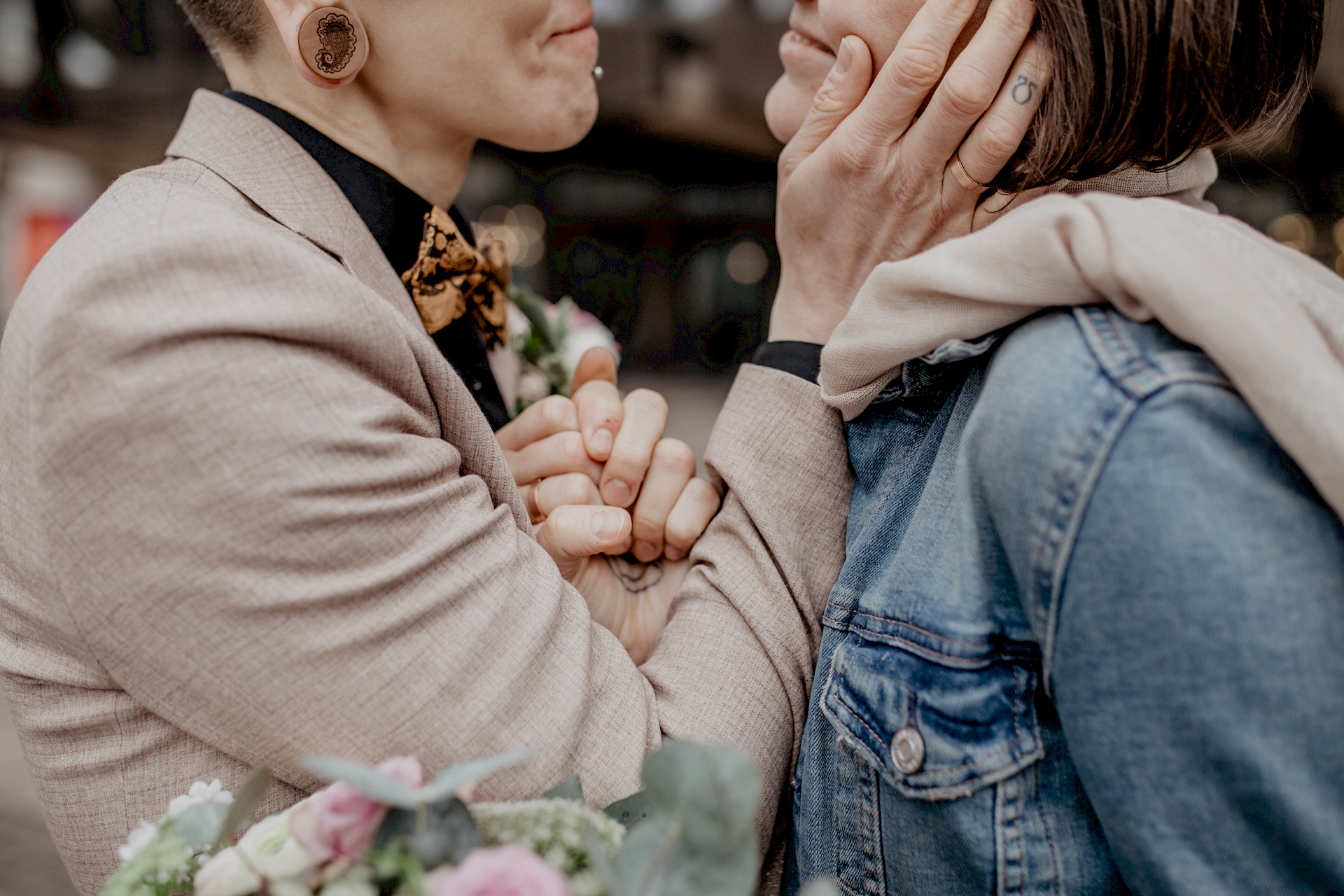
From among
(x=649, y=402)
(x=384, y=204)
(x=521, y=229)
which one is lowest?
(x=521, y=229)

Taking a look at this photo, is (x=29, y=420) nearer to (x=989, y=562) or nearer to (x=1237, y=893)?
(x=989, y=562)

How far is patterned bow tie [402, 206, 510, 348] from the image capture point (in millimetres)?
1293

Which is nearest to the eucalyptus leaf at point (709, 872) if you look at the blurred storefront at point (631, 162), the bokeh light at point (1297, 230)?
the blurred storefront at point (631, 162)

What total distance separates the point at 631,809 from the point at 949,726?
32 cm

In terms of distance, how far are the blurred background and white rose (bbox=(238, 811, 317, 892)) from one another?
1.34 m

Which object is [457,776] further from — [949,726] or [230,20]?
[230,20]

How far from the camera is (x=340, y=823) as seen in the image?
0.62 m

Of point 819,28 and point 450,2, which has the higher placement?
point 450,2

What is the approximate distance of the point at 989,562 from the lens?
849 millimetres

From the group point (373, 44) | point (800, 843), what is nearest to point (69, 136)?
point (373, 44)

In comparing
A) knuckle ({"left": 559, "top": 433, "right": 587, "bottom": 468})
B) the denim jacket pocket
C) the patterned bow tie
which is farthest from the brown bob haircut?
the patterned bow tie

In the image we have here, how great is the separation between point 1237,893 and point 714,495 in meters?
0.74

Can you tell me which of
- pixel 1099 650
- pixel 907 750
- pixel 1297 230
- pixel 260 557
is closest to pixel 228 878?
pixel 260 557

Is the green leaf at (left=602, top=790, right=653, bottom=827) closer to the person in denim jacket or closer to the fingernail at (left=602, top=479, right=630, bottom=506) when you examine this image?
the person in denim jacket
